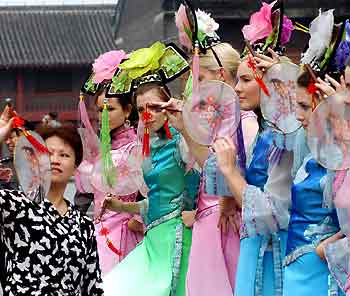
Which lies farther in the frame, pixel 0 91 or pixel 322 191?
pixel 0 91

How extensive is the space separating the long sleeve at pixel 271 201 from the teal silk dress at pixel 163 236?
0.95 meters

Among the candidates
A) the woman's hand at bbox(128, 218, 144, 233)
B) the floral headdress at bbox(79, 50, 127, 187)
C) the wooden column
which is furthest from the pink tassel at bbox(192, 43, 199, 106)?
the wooden column

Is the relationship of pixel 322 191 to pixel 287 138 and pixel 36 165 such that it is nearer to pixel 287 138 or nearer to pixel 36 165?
pixel 287 138

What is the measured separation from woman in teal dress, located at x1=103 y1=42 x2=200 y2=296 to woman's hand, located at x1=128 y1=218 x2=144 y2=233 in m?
0.68

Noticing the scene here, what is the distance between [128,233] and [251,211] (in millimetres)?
2093

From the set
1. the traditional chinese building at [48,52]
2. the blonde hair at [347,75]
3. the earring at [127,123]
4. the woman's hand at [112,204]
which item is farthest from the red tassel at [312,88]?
the traditional chinese building at [48,52]

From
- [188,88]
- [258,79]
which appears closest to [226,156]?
[258,79]

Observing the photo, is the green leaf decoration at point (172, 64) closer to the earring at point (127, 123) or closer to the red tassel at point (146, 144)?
the red tassel at point (146, 144)

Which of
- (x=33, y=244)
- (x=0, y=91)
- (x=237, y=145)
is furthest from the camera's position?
(x=0, y=91)

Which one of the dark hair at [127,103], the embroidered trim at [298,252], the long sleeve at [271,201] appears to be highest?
the dark hair at [127,103]

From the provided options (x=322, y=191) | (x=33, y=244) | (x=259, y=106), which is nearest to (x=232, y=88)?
(x=259, y=106)

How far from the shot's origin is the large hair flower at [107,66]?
662cm

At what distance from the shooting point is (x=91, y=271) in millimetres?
4465

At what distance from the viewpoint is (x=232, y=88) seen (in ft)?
16.9
